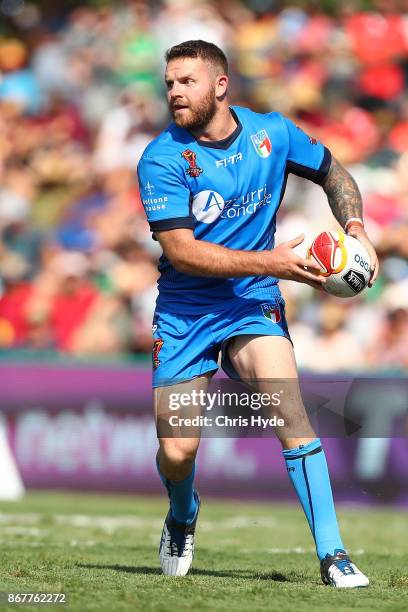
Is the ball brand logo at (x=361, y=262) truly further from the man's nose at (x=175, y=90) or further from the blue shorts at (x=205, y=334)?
the man's nose at (x=175, y=90)

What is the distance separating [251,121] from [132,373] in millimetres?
5758

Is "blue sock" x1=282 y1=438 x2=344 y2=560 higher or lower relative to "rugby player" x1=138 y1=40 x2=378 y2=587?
lower

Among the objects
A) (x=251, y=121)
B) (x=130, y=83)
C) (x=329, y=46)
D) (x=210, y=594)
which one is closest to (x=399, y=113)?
(x=329, y=46)

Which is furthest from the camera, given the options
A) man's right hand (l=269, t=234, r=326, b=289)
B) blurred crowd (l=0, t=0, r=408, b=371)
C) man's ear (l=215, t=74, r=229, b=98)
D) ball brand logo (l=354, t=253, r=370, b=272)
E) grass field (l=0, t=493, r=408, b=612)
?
blurred crowd (l=0, t=0, r=408, b=371)

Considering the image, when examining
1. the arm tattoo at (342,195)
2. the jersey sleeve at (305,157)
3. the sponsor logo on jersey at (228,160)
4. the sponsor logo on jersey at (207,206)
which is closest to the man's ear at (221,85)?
the sponsor logo on jersey at (228,160)

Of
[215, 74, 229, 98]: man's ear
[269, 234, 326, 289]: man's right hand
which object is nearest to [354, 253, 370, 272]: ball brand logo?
[269, 234, 326, 289]: man's right hand

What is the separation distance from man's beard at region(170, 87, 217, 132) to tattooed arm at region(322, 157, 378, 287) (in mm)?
820

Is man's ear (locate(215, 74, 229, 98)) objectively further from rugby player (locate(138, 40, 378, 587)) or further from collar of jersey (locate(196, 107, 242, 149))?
collar of jersey (locate(196, 107, 242, 149))

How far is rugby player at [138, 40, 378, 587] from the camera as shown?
5484 mm

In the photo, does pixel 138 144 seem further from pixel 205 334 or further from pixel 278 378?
pixel 278 378

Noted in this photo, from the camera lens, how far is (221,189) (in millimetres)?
5707

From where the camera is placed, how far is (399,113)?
47.0 ft

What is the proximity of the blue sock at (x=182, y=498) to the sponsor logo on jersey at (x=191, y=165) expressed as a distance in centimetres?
150

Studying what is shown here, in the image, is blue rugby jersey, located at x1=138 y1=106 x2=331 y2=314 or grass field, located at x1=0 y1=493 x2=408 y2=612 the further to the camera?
blue rugby jersey, located at x1=138 y1=106 x2=331 y2=314
